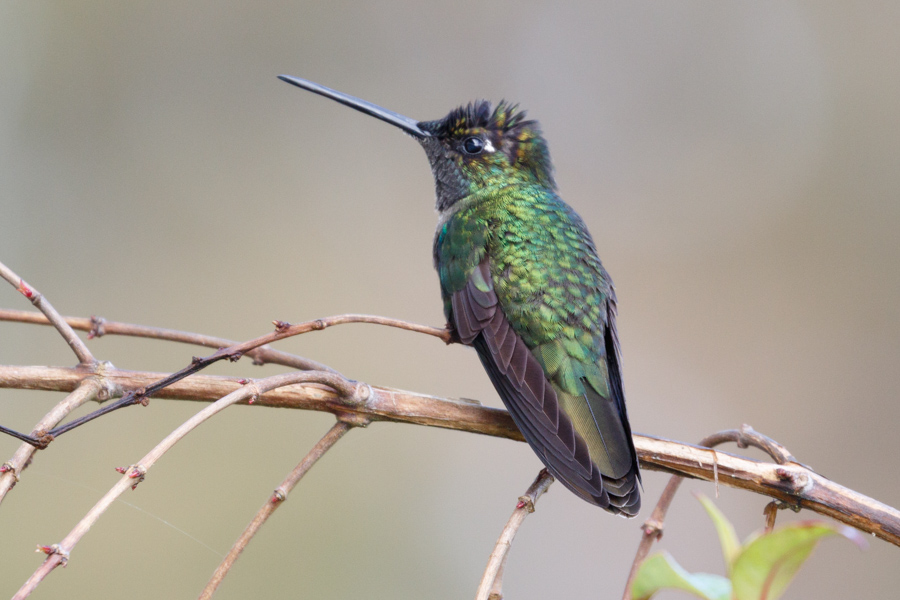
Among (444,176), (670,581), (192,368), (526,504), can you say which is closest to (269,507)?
(192,368)

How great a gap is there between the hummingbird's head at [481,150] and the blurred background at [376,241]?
8.14 ft

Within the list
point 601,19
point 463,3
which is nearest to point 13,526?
point 463,3

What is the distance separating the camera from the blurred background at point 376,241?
4805mm

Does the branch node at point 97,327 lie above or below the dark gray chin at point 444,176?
below

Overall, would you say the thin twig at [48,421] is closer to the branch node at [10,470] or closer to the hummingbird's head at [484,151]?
the branch node at [10,470]

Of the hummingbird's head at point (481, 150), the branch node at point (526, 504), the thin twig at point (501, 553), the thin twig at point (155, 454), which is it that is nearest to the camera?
the thin twig at point (155, 454)

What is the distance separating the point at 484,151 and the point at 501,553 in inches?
92.5

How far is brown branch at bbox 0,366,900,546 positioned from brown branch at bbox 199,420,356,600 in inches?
6.2

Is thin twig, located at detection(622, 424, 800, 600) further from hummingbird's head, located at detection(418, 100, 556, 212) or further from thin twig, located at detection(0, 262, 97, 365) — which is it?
hummingbird's head, located at detection(418, 100, 556, 212)

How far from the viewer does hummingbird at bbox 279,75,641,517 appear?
77.7 inches

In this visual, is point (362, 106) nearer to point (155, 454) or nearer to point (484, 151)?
point (484, 151)

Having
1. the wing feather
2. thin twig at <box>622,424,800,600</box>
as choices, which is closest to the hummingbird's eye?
the wing feather

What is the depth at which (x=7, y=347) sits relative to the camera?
18.7 ft

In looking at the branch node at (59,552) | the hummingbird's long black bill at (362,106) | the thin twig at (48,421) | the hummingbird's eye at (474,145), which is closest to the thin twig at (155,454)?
the branch node at (59,552)
